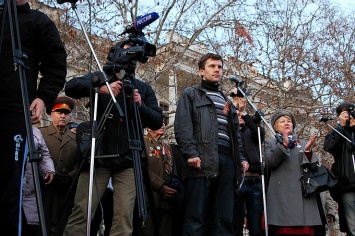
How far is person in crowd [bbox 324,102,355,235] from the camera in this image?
654cm

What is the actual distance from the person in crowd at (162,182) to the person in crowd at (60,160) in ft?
2.89

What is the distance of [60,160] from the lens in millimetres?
5992

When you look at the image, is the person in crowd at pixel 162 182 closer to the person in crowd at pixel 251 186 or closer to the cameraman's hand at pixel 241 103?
the person in crowd at pixel 251 186

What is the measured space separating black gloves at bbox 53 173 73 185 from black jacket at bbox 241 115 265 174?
2231 mm

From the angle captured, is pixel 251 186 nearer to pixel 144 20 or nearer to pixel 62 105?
pixel 62 105

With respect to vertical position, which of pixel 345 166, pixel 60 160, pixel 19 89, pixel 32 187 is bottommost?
pixel 32 187

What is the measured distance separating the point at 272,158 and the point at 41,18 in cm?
348

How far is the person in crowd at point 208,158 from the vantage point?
525cm

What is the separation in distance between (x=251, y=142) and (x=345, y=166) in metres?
1.21

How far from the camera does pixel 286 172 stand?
630cm

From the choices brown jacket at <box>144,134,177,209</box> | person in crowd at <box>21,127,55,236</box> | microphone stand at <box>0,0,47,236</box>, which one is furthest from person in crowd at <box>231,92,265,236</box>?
microphone stand at <box>0,0,47,236</box>

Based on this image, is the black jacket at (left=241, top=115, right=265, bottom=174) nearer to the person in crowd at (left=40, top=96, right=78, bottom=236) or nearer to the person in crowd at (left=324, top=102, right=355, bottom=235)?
the person in crowd at (left=324, top=102, right=355, bottom=235)

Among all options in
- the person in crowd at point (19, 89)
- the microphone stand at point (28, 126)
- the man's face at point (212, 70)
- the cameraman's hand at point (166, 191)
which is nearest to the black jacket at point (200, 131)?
the man's face at point (212, 70)

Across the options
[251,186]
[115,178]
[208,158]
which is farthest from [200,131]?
[251,186]
